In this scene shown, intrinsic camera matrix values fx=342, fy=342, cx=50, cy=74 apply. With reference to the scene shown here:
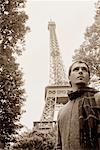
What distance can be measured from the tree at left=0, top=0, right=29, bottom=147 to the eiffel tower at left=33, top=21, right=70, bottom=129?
6830 millimetres

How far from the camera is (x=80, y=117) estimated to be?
10.3 ft

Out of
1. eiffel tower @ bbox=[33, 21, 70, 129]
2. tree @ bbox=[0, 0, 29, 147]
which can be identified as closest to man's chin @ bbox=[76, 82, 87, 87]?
tree @ bbox=[0, 0, 29, 147]

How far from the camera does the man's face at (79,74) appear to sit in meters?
3.38

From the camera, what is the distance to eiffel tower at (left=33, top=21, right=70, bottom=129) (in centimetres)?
3609

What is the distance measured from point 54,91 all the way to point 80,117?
37698mm

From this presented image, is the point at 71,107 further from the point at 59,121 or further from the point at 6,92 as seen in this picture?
the point at 6,92

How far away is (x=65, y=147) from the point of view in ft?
10.4

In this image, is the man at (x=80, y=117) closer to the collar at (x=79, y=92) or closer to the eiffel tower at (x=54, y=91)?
the collar at (x=79, y=92)

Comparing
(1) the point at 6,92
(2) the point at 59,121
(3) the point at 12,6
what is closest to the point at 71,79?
(2) the point at 59,121

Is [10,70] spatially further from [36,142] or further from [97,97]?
[97,97]

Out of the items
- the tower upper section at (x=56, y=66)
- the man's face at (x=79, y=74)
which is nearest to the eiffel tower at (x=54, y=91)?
the tower upper section at (x=56, y=66)

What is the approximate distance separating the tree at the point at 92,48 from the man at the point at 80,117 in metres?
12.3

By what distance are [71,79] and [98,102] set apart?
0.40m

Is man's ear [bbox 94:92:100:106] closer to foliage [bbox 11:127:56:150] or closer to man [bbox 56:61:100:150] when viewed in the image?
man [bbox 56:61:100:150]
